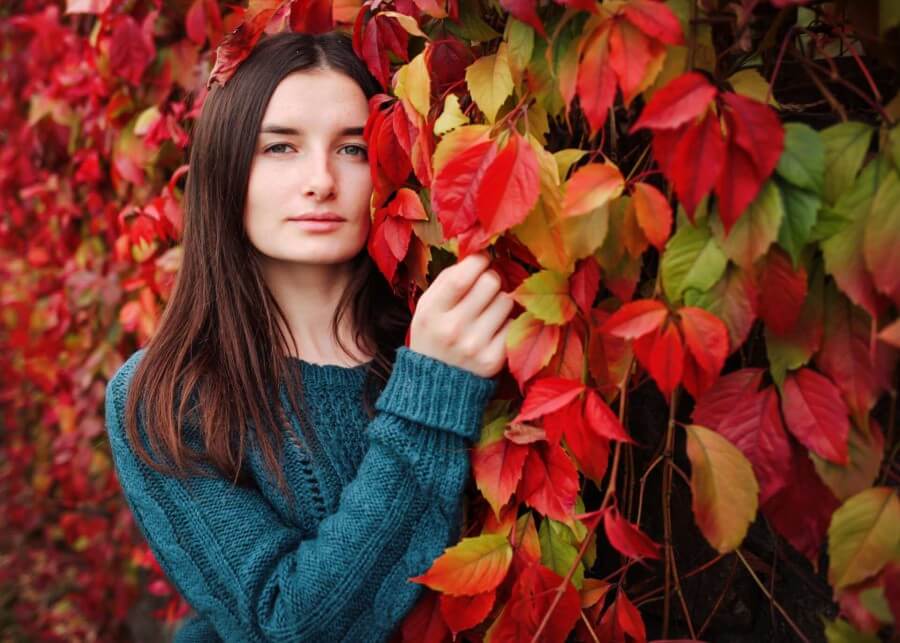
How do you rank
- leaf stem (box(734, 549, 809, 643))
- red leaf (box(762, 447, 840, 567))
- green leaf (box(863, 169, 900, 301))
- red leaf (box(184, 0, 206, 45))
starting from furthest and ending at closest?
red leaf (box(184, 0, 206, 45)) < leaf stem (box(734, 549, 809, 643)) < red leaf (box(762, 447, 840, 567)) < green leaf (box(863, 169, 900, 301))

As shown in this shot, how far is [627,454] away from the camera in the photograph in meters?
1.08

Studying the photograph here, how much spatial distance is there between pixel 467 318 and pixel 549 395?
Answer: 0.20 meters

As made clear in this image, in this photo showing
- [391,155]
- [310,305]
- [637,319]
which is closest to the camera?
[637,319]

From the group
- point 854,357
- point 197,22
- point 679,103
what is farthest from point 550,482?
point 197,22

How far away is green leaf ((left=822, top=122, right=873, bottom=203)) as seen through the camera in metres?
0.77

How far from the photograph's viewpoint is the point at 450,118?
39.8 inches

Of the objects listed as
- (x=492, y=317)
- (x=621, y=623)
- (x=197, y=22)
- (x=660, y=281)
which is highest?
(x=197, y=22)

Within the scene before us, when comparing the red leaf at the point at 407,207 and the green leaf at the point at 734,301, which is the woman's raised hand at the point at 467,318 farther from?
the green leaf at the point at 734,301

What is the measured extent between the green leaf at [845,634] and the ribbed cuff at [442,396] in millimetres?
474

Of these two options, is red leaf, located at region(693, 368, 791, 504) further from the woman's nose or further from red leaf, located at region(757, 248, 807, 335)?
the woman's nose

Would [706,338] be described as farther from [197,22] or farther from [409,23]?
[197,22]

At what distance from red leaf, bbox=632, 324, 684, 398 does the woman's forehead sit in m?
0.64

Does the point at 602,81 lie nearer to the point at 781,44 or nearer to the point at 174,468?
the point at 781,44

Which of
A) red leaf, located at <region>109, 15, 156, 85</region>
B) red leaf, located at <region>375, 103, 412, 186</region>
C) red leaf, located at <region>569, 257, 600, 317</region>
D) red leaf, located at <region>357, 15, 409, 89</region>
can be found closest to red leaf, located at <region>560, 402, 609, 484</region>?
red leaf, located at <region>569, 257, 600, 317</region>
